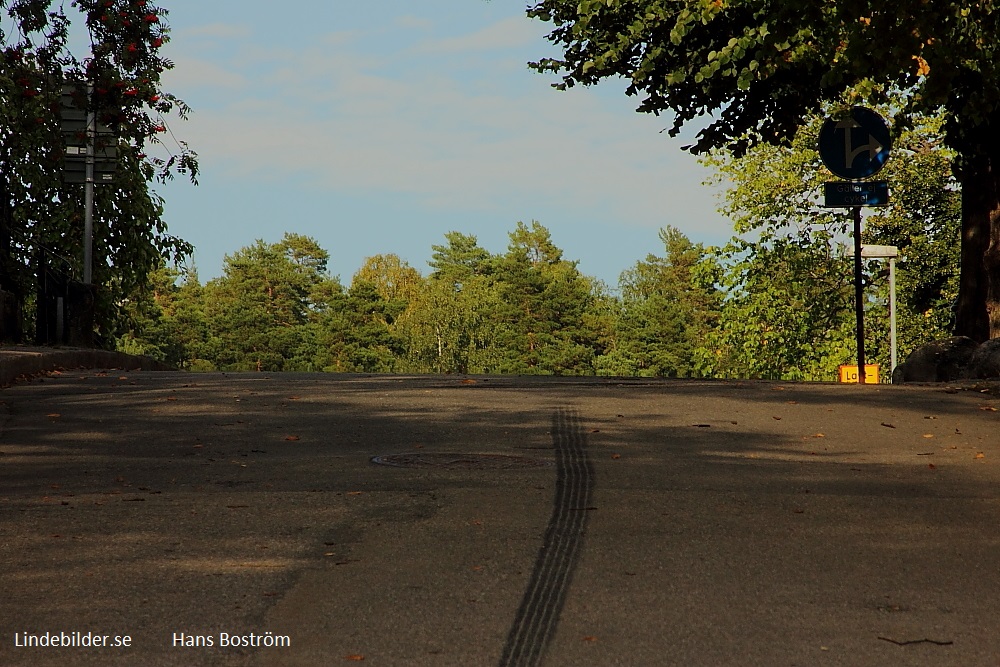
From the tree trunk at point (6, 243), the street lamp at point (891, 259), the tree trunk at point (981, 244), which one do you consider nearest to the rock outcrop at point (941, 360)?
the tree trunk at point (981, 244)

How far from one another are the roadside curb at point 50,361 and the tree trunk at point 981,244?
13.8 metres

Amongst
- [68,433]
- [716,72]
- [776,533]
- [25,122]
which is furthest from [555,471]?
[716,72]

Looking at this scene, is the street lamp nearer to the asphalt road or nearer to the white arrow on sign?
the white arrow on sign

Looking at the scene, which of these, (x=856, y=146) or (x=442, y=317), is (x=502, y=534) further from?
(x=442, y=317)

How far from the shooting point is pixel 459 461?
30.5 feet

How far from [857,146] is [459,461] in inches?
357

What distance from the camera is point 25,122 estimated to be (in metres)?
16.0

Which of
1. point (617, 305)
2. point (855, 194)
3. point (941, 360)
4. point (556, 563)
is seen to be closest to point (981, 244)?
point (941, 360)

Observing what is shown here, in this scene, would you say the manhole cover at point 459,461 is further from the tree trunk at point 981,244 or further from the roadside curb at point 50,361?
the tree trunk at point 981,244

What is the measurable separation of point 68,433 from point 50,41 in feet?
23.8

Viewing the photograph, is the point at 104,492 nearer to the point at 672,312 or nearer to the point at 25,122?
the point at 25,122

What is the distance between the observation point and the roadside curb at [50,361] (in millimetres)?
15539

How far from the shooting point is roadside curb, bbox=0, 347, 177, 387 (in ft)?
51.0

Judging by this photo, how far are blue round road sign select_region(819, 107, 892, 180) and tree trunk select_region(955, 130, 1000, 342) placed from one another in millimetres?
5195
